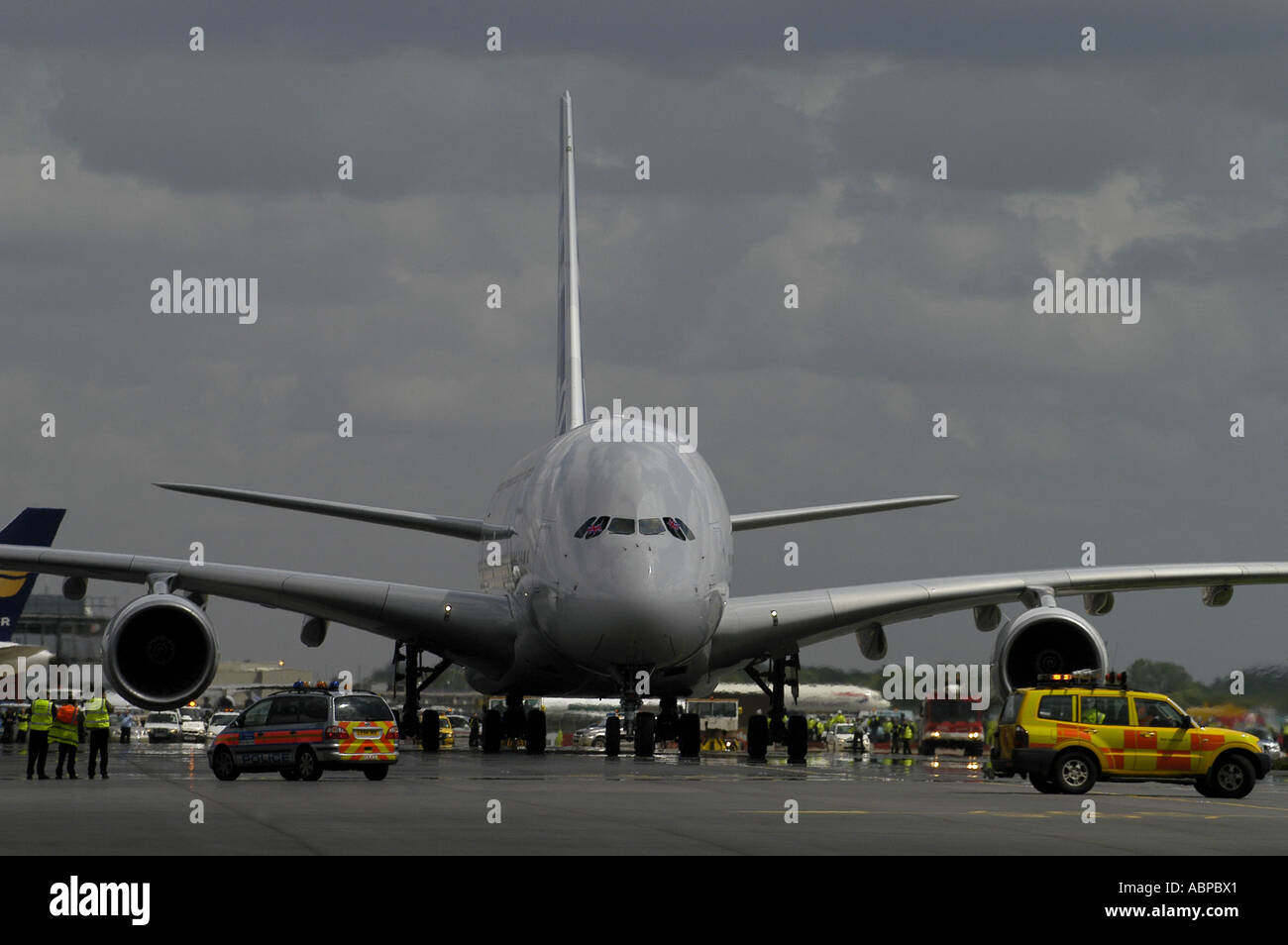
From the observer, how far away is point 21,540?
6131 centimetres

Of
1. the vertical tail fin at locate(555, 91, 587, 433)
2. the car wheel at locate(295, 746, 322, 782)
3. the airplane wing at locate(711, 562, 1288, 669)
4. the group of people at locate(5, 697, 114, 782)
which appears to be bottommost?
the car wheel at locate(295, 746, 322, 782)

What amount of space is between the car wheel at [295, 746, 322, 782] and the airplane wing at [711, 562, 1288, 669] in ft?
26.2

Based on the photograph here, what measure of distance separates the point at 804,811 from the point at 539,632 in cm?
1246

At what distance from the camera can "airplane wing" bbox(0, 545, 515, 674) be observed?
105 feet

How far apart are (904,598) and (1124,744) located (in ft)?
31.0

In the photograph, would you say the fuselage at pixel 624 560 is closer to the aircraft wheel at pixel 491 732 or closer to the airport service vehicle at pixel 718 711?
the aircraft wheel at pixel 491 732

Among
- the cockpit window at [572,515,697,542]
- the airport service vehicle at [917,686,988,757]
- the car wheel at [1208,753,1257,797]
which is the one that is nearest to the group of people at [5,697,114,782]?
the cockpit window at [572,515,697,542]

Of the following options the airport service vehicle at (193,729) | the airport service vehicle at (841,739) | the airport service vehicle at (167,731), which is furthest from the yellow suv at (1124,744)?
the airport service vehicle at (193,729)

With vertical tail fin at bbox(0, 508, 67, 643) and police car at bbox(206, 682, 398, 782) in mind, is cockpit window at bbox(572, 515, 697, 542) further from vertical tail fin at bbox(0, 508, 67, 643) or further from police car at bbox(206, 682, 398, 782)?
vertical tail fin at bbox(0, 508, 67, 643)

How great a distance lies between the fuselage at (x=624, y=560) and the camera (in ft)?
90.7

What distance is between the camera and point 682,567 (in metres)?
27.9

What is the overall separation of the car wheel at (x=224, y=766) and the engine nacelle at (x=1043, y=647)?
39.5 feet

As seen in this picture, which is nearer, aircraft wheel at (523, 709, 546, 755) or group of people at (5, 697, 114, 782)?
group of people at (5, 697, 114, 782)
